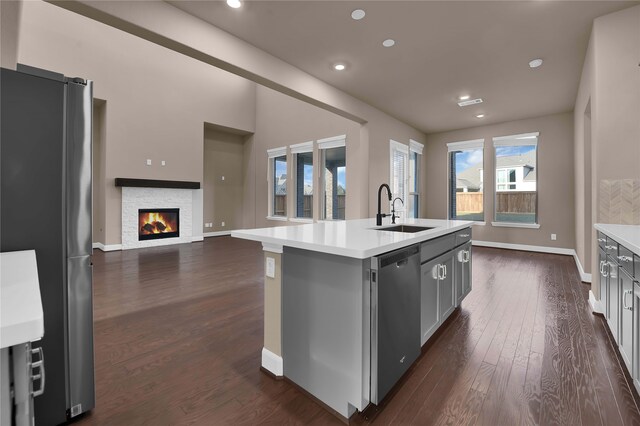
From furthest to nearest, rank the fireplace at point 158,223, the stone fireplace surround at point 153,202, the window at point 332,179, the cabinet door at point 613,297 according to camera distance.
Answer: the fireplace at point 158,223, the window at point 332,179, the stone fireplace surround at point 153,202, the cabinet door at point 613,297

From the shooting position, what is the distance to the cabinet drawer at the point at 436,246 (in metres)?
2.05

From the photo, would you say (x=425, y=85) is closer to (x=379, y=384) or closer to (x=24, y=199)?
(x=379, y=384)

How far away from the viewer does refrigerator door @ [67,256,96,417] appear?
4.74 feet

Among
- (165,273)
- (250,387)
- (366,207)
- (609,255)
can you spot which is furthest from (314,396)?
(366,207)

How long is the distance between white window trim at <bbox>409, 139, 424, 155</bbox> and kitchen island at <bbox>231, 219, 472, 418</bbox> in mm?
5620

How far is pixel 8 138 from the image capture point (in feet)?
4.15

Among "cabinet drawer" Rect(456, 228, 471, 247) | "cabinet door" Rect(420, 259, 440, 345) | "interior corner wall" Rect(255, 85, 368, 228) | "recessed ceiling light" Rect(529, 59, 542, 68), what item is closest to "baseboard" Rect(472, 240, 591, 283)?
"interior corner wall" Rect(255, 85, 368, 228)

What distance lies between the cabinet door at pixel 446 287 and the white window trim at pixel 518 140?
5.40 meters

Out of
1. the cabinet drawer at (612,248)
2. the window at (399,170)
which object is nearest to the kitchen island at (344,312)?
the cabinet drawer at (612,248)

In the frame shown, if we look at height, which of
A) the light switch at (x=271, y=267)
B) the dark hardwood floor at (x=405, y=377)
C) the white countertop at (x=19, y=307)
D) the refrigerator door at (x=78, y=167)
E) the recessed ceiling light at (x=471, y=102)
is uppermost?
the recessed ceiling light at (x=471, y=102)

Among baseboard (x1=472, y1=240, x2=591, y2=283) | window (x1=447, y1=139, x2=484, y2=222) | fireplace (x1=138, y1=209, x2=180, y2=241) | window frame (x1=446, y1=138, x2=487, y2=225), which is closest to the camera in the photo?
baseboard (x1=472, y1=240, x2=591, y2=283)

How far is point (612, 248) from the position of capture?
6.95 feet

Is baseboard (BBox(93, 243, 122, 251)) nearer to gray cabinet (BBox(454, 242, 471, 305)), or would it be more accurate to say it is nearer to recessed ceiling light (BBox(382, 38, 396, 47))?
recessed ceiling light (BBox(382, 38, 396, 47))

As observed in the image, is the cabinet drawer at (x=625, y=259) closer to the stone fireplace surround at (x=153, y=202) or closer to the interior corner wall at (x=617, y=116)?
the interior corner wall at (x=617, y=116)
